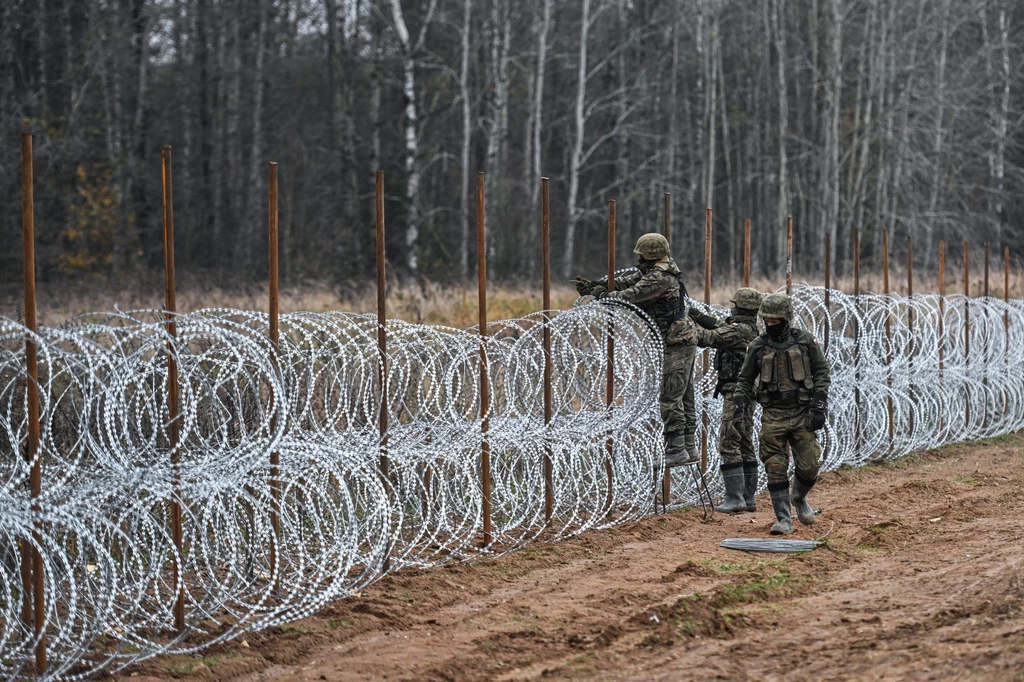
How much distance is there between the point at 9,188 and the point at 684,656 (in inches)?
925

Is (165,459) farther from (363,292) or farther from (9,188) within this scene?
(9,188)

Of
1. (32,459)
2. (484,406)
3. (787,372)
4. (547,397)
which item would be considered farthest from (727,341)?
(32,459)

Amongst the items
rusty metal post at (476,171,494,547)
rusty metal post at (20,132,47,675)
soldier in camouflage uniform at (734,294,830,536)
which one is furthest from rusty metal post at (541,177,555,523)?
rusty metal post at (20,132,47,675)

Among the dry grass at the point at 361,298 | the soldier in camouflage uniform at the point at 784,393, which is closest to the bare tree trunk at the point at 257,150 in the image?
the dry grass at the point at 361,298

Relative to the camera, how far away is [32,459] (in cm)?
602

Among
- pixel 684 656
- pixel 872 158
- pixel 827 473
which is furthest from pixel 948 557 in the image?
pixel 872 158

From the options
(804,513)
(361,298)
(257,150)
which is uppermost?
(257,150)

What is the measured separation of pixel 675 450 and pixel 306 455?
4.05 metres

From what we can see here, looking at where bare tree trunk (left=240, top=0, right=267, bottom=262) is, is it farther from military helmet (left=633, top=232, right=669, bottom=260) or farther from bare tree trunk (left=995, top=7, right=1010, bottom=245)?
military helmet (left=633, top=232, right=669, bottom=260)

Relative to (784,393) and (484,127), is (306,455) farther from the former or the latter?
(484,127)

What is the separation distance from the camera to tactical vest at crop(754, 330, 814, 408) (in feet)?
31.8

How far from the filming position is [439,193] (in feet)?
117

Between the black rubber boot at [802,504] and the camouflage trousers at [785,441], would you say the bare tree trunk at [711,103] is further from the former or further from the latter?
the camouflage trousers at [785,441]

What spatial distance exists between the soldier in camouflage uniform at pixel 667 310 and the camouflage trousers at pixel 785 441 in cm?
83
